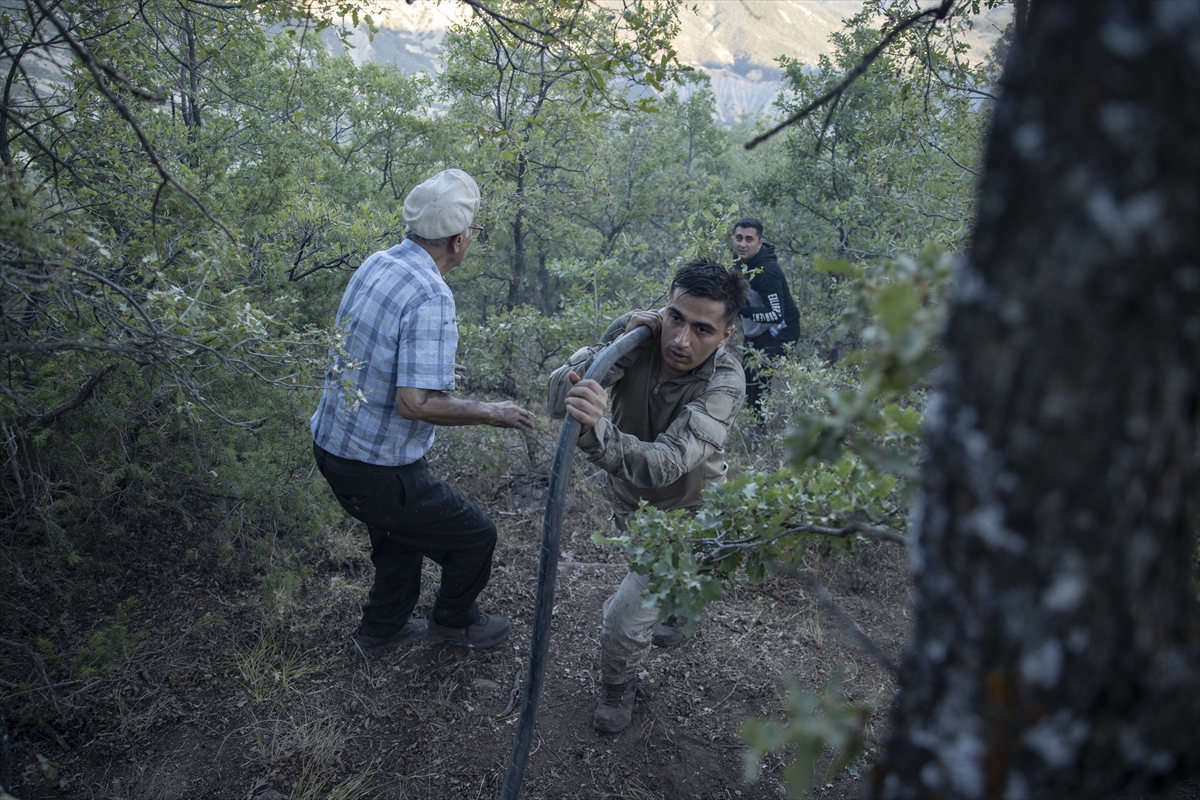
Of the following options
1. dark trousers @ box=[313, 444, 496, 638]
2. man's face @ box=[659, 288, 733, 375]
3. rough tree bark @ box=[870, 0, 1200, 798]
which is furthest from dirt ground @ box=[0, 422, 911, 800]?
rough tree bark @ box=[870, 0, 1200, 798]

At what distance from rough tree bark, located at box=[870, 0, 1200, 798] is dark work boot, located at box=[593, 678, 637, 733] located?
264 cm

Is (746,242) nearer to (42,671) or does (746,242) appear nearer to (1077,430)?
(42,671)

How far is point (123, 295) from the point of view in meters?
2.37

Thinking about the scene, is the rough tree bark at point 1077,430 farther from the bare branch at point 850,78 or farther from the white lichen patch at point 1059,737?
the bare branch at point 850,78

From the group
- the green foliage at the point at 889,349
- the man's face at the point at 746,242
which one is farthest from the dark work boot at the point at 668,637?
the man's face at the point at 746,242

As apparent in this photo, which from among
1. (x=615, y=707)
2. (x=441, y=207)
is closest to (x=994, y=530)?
(x=441, y=207)

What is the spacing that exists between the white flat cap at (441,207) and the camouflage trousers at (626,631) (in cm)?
172

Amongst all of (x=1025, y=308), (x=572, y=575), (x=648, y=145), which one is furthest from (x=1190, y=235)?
(x=648, y=145)

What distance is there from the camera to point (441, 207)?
316cm

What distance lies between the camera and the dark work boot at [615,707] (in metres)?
3.34

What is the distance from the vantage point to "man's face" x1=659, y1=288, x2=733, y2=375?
3154 millimetres

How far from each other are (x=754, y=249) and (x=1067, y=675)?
21.3ft

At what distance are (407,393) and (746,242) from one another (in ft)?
15.8

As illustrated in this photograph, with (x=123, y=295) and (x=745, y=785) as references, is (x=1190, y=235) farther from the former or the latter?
(x=745, y=785)
